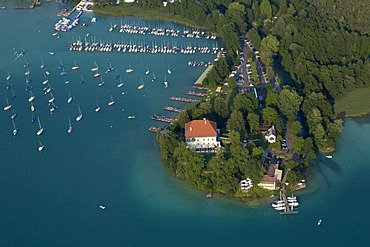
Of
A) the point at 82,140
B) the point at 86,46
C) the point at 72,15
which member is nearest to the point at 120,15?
the point at 72,15

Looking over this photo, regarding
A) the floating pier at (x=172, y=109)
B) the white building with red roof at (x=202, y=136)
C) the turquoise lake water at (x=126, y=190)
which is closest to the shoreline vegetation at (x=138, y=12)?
the turquoise lake water at (x=126, y=190)

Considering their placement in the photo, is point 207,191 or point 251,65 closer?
point 207,191

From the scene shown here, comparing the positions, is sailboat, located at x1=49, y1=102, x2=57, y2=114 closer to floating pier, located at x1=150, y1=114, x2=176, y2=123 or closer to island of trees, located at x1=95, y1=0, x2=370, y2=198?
floating pier, located at x1=150, y1=114, x2=176, y2=123

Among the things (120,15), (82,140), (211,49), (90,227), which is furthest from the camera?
(120,15)

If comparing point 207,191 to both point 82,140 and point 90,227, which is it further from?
point 82,140

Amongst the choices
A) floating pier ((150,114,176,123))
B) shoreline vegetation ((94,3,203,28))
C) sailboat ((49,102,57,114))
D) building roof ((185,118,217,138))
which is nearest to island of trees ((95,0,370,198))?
shoreline vegetation ((94,3,203,28))

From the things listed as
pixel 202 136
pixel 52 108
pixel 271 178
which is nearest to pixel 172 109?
pixel 202 136
